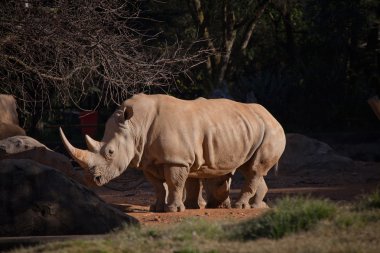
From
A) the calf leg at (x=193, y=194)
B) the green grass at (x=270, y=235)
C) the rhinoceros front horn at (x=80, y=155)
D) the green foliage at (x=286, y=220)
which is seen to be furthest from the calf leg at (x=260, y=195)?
the green foliage at (x=286, y=220)

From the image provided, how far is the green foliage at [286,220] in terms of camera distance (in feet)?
28.1

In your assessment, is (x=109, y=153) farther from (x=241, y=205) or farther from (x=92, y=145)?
(x=241, y=205)

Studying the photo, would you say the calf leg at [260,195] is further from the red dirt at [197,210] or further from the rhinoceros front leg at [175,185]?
the rhinoceros front leg at [175,185]

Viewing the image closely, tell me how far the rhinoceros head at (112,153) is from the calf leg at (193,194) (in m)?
1.34

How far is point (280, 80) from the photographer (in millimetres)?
27016

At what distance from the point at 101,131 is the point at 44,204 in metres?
14.7

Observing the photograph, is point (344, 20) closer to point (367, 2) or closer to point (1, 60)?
point (367, 2)

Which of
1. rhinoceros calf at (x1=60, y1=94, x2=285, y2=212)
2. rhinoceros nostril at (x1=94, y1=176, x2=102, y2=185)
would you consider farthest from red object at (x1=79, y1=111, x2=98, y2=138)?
rhinoceros nostril at (x1=94, y1=176, x2=102, y2=185)

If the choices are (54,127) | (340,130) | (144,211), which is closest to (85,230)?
(144,211)

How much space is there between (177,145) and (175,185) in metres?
0.53

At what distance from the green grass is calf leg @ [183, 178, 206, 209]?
4983 millimetres

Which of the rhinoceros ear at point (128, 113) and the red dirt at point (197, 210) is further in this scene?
the rhinoceros ear at point (128, 113)

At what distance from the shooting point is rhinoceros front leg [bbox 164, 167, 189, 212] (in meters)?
13.2

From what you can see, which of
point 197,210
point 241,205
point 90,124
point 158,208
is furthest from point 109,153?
point 90,124
